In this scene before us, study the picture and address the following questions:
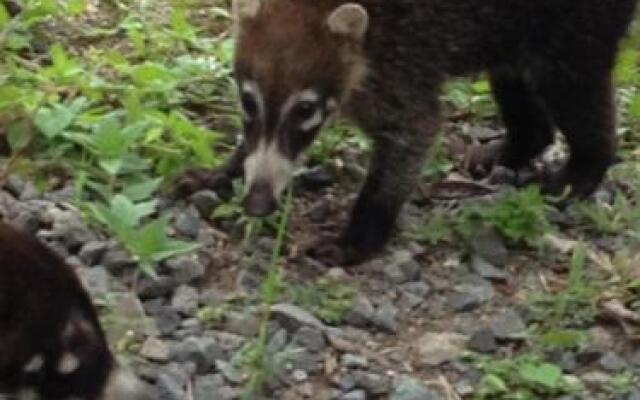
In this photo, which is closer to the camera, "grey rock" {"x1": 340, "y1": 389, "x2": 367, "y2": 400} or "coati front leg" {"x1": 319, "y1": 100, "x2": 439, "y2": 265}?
"grey rock" {"x1": 340, "y1": 389, "x2": 367, "y2": 400}

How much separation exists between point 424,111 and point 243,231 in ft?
2.31

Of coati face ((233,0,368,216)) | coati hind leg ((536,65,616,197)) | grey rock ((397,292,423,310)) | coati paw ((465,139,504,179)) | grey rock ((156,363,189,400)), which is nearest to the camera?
grey rock ((156,363,189,400))

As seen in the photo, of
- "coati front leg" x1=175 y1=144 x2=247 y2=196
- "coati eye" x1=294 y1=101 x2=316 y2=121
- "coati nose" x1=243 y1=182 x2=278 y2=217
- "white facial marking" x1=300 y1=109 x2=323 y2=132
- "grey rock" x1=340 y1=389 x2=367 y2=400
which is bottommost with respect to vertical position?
"grey rock" x1=340 y1=389 x2=367 y2=400

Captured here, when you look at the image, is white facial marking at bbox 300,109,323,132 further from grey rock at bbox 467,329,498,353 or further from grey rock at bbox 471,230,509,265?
grey rock at bbox 467,329,498,353

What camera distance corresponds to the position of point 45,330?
14.8 ft

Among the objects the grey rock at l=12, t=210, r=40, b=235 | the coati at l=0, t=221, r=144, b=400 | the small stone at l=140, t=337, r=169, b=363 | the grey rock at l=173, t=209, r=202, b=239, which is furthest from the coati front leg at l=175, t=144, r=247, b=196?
the coati at l=0, t=221, r=144, b=400

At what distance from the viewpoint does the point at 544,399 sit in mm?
5277

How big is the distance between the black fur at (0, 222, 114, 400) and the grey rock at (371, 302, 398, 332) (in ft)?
3.44

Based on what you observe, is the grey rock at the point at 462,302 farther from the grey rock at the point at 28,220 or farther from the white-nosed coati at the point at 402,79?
the grey rock at the point at 28,220

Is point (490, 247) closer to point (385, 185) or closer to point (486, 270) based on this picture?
point (486, 270)

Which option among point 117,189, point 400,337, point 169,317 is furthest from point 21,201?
point 400,337

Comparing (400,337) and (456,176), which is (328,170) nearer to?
(456,176)

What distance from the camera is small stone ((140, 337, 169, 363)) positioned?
5.21 metres

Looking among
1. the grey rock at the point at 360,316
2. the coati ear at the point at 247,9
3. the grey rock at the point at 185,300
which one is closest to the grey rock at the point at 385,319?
the grey rock at the point at 360,316
